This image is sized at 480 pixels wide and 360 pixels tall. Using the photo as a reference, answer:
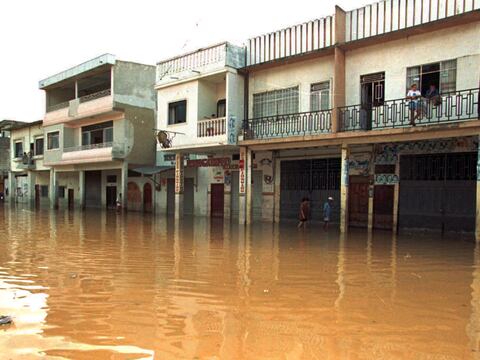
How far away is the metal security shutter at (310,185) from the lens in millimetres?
17938

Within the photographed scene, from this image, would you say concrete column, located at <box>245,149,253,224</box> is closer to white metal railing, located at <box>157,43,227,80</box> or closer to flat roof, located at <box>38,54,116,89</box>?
white metal railing, located at <box>157,43,227,80</box>

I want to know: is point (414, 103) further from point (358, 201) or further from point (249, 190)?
point (249, 190)

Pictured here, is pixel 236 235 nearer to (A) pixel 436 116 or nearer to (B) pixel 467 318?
(A) pixel 436 116

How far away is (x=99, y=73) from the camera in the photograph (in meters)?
27.9

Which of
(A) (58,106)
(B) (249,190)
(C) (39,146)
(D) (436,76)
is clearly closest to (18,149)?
(C) (39,146)

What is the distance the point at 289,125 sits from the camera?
56.0 feet

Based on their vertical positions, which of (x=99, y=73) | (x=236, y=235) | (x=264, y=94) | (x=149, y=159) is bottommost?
(x=236, y=235)

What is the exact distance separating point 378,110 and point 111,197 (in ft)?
69.6

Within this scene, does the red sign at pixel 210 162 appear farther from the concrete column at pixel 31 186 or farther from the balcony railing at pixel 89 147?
the concrete column at pixel 31 186

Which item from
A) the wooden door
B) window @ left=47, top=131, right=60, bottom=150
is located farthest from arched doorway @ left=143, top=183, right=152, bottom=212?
the wooden door

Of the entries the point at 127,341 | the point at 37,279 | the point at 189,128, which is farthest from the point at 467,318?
Result: the point at 189,128

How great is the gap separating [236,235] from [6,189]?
35.8 metres

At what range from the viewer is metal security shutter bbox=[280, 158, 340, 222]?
706 inches

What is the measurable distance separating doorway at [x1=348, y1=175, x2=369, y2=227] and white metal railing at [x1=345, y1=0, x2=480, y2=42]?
524cm
